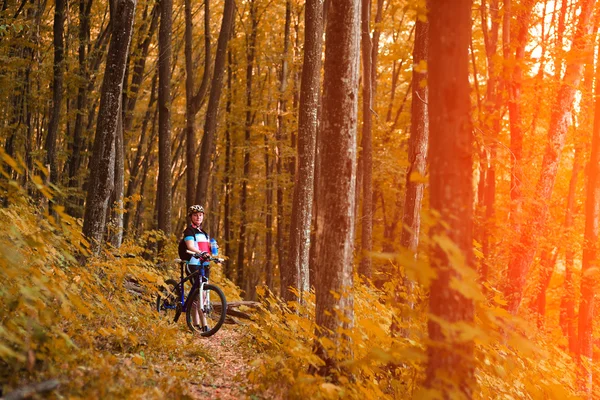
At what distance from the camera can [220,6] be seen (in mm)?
30672

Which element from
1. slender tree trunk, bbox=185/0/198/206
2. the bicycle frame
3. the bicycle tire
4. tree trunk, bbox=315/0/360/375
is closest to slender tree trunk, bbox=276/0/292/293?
slender tree trunk, bbox=185/0/198/206

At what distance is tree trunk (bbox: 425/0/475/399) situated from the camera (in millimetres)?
4289

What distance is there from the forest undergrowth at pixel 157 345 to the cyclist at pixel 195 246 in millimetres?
1009

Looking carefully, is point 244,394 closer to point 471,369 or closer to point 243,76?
point 471,369

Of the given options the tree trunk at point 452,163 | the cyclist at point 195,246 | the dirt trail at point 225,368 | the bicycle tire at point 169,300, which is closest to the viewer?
the tree trunk at point 452,163

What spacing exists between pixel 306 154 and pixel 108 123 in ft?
12.4

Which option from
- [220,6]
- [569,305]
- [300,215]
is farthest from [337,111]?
[220,6]

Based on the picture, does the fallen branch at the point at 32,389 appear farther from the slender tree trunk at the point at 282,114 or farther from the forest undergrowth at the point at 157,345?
the slender tree trunk at the point at 282,114

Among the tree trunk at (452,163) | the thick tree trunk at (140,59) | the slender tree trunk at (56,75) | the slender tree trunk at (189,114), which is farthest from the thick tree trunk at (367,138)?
the tree trunk at (452,163)

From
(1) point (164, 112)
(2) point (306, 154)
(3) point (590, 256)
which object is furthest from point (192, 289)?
(3) point (590, 256)

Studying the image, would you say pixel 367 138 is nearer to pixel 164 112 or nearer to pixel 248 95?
pixel 164 112

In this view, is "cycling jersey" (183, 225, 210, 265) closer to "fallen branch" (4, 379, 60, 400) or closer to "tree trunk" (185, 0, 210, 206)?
"fallen branch" (4, 379, 60, 400)

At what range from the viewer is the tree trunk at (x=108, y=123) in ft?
35.0

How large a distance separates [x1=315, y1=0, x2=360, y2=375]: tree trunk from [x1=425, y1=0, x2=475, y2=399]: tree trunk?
2151 mm
